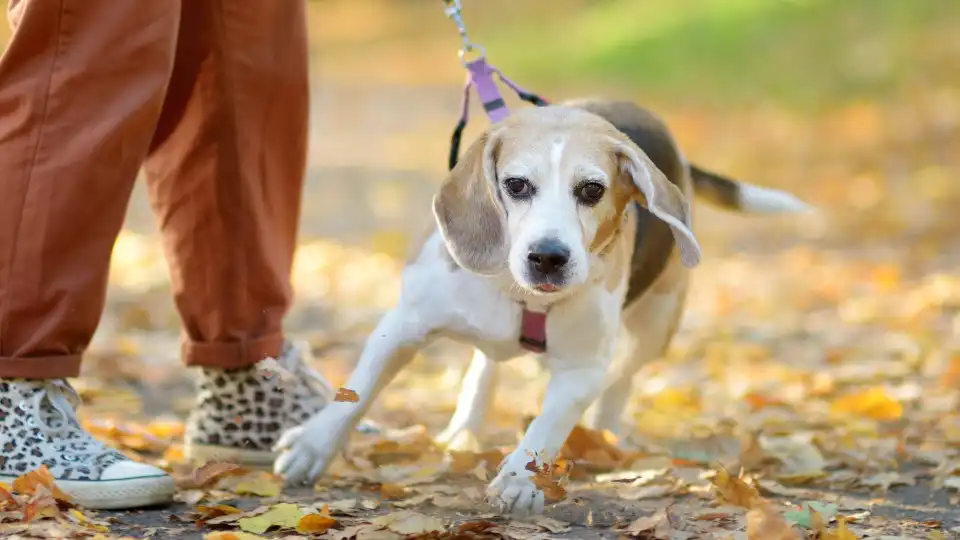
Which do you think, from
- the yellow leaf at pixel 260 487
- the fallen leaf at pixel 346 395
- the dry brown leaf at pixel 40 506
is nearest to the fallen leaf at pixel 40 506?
the dry brown leaf at pixel 40 506

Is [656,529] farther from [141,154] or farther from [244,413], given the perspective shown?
[141,154]

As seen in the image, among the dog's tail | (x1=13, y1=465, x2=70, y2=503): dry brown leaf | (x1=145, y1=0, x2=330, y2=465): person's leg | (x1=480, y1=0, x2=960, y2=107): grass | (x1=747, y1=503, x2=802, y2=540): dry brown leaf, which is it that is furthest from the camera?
(x1=480, y1=0, x2=960, y2=107): grass

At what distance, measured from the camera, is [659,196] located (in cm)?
307

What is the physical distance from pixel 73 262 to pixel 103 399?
1.79 metres

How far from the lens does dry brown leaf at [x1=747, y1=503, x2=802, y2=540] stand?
2670 mm

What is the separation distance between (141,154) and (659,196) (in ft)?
3.93

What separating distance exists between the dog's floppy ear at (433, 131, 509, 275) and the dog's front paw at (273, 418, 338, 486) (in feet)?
1.94

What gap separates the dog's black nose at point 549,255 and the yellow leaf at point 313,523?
0.71m

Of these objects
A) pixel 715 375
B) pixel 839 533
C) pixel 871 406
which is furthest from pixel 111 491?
pixel 715 375

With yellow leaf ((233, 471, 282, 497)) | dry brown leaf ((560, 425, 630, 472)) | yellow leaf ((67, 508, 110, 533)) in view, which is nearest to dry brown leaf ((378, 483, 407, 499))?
yellow leaf ((233, 471, 282, 497))

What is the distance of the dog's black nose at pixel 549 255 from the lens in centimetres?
289

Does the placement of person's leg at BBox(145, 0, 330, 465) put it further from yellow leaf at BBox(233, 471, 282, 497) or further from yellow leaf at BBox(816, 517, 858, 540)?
yellow leaf at BBox(816, 517, 858, 540)

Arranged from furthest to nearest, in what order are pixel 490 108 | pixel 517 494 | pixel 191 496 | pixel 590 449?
1. pixel 590 449
2. pixel 490 108
3. pixel 191 496
4. pixel 517 494

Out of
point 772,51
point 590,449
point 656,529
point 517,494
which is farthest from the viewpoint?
point 772,51
